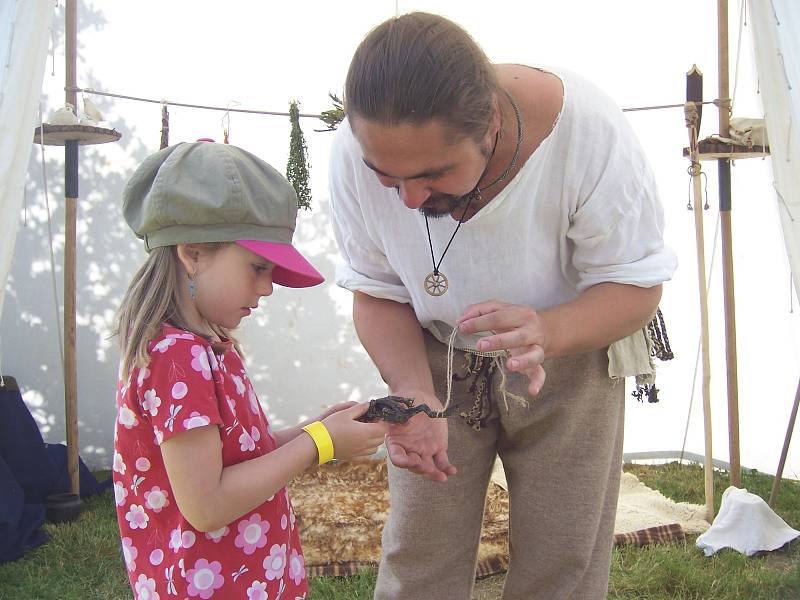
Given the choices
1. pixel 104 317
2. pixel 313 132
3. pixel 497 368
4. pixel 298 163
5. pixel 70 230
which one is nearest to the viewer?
pixel 497 368

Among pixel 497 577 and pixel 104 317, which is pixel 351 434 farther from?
pixel 104 317

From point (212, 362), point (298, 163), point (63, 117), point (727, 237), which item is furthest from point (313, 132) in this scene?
point (212, 362)

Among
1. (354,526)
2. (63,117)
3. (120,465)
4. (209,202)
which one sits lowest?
(354,526)

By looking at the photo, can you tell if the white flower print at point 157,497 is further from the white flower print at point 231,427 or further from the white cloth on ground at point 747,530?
the white cloth on ground at point 747,530

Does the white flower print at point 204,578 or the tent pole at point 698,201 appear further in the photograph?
the tent pole at point 698,201

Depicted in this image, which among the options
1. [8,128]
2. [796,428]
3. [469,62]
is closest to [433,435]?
[469,62]

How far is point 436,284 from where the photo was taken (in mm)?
1522

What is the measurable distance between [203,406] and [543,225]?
68 centimetres

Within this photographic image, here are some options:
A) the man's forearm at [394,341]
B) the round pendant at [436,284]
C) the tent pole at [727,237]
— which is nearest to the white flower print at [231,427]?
the man's forearm at [394,341]

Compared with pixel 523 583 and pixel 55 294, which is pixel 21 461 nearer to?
pixel 55 294

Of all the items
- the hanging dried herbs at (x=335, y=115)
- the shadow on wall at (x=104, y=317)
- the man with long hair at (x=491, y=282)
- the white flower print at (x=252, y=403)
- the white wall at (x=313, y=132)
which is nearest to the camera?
the man with long hair at (x=491, y=282)

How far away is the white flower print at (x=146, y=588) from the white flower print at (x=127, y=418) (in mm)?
257

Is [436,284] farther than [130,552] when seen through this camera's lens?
Yes

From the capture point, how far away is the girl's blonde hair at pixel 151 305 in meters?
1.30
